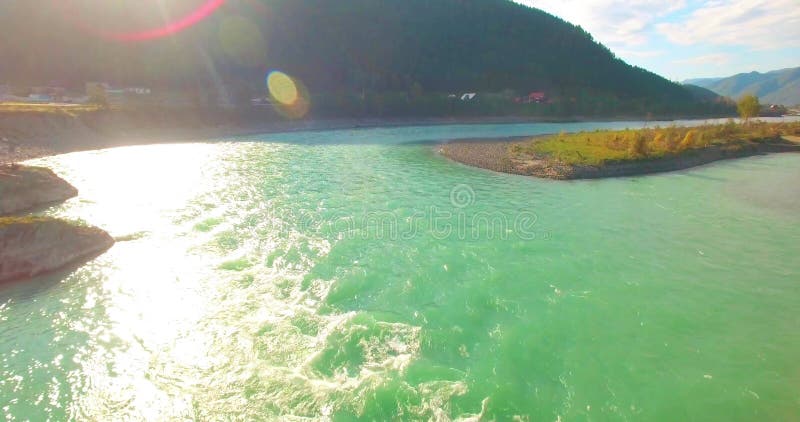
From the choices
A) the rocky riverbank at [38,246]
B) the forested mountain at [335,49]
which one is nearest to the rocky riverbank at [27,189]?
the rocky riverbank at [38,246]

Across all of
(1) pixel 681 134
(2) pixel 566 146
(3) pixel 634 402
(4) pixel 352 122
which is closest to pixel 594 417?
(3) pixel 634 402

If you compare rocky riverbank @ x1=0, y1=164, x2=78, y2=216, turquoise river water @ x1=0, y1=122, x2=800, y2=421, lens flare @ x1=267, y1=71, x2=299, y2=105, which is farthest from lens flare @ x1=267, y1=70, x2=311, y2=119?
turquoise river water @ x1=0, y1=122, x2=800, y2=421

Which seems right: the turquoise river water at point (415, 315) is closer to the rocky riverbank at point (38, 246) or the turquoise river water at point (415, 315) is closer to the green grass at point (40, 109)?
the rocky riverbank at point (38, 246)

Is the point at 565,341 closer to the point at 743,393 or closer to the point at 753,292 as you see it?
the point at 743,393

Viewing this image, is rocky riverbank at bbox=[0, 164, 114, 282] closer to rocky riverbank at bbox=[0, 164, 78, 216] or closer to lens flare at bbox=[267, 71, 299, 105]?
rocky riverbank at bbox=[0, 164, 78, 216]

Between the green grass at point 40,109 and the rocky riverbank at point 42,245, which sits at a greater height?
the green grass at point 40,109

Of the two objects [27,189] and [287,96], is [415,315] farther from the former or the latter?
[287,96]

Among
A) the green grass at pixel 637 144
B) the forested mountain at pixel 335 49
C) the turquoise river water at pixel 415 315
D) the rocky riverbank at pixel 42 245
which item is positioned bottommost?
the turquoise river water at pixel 415 315
